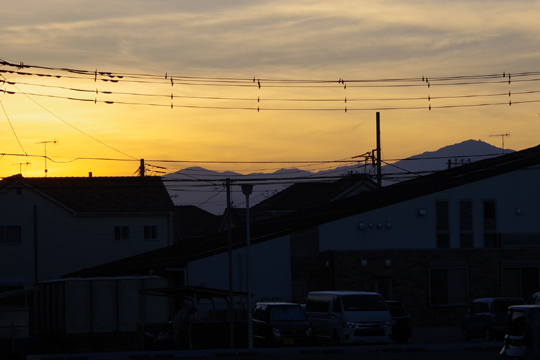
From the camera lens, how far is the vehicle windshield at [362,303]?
2788cm

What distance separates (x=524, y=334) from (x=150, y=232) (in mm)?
47159

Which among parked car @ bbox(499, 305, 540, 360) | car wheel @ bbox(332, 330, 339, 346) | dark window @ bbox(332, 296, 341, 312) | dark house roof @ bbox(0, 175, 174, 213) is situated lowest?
car wheel @ bbox(332, 330, 339, 346)

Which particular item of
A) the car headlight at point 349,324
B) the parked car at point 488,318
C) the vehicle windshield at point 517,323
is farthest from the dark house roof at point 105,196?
the vehicle windshield at point 517,323

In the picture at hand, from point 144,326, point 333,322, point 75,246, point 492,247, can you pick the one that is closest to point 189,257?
point 144,326

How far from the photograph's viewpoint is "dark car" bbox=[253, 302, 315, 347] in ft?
89.1

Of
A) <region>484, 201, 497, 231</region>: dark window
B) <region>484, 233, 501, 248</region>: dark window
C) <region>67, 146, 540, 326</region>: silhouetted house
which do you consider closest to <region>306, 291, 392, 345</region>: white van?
<region>67, 146, 540, 326</region>: silhouetted house

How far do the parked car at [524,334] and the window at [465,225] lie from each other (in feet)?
87.9

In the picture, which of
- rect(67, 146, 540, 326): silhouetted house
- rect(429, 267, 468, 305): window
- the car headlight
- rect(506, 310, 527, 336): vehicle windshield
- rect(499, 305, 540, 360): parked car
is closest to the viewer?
rect(499, 305, 540, 360): parked car

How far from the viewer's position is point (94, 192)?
59.4 metres

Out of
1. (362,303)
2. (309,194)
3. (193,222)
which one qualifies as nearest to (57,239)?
(309,194)

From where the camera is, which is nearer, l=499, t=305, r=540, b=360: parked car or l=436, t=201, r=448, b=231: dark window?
l=499, t=305, r=540, b=360: parked car

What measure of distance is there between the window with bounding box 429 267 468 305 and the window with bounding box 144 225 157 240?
2629 centimetres

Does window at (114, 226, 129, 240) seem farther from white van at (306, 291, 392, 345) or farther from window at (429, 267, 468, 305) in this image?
white van at (306, 291, 392, 345)

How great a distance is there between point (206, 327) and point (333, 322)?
4.74 metres
